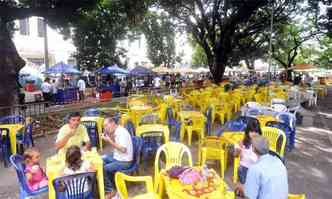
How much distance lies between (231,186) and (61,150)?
3.14 metres

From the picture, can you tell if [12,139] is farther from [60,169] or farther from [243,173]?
[243,173]

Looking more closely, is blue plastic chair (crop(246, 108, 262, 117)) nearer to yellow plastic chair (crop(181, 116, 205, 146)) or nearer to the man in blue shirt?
yellow plastic chair (crop(181, 116, 205, 146))

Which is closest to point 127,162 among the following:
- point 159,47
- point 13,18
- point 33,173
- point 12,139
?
point 33,173

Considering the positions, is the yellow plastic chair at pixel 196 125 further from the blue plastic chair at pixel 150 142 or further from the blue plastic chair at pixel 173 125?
the blue plastic chair at pixel 150 142

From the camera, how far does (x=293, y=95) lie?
1642 centimetres

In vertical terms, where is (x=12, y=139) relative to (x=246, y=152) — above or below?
below

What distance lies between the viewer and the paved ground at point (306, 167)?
5555mm

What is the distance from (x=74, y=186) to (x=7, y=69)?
7.39m

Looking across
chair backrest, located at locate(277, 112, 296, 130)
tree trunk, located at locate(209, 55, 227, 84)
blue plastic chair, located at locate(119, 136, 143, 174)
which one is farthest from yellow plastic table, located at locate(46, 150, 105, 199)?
tree trunk, located at locate(209, 55, 227, 84)

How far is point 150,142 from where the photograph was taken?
6.48m

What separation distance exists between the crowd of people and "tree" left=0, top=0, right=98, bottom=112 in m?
5.42

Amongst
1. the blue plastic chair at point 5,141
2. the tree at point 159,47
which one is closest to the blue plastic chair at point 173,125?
the blue plastic chair at point 5,141

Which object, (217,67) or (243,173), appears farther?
(217,67)

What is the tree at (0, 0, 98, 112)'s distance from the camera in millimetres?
9414
